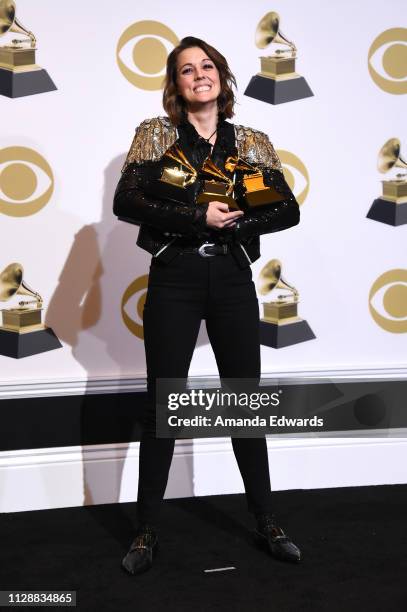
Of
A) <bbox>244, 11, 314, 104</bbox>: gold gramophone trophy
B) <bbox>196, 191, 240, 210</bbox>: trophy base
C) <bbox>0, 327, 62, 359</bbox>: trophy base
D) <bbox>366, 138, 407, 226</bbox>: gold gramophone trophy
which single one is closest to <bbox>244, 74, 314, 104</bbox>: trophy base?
<bbox>244, 11, 314, 104</bbox>: gold gramophone trophy

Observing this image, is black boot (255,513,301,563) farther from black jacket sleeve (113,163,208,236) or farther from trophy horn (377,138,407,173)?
Result: trophy horn (377,138,407,173)

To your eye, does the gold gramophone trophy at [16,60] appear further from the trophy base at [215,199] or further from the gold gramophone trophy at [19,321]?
the trophy base at [215,199]

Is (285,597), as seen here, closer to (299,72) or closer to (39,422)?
(39,422)

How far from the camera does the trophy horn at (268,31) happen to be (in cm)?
285

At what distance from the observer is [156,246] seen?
6.89 ft

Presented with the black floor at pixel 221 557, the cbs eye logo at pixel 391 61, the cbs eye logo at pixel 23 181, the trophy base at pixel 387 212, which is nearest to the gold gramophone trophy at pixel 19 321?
the cbs eye logo at pixel 23 181

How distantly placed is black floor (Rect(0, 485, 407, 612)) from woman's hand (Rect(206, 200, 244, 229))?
1036 mm

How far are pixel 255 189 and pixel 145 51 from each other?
1.02 m

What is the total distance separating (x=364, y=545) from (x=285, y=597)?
463 mm

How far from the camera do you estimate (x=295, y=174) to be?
2926 millimetres

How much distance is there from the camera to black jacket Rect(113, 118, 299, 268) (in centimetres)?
203

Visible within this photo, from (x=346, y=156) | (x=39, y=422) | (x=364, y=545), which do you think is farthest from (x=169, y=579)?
(x=346, y=156)

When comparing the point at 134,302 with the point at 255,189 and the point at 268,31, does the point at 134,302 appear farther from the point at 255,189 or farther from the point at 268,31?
the point at 268,31

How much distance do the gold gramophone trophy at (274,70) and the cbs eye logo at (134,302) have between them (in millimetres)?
871
